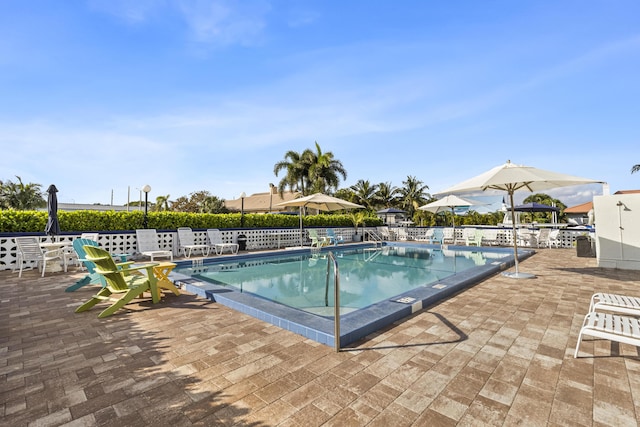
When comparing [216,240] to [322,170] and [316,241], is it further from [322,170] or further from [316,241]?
[322,170]

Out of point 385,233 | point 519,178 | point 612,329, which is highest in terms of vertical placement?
point 519,178

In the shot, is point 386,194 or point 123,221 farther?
point 386,194

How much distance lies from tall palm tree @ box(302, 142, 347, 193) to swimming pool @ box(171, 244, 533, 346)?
11640mm

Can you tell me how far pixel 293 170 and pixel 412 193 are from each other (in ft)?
49.2

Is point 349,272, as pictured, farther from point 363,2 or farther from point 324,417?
point 363,2

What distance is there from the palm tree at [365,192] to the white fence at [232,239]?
11.4m

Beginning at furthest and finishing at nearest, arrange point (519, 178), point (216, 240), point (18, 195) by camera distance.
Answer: point (18, 195) < point (216, 240) < point (519, 178)

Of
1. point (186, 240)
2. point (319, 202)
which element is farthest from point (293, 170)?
point (186, 240)

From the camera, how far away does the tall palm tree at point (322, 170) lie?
23.8 m

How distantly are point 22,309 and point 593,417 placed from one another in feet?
21.3

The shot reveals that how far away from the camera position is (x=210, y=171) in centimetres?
2402

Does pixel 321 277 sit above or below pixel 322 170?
below

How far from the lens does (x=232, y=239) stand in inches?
496

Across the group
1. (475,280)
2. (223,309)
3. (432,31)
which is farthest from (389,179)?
(223,309)
